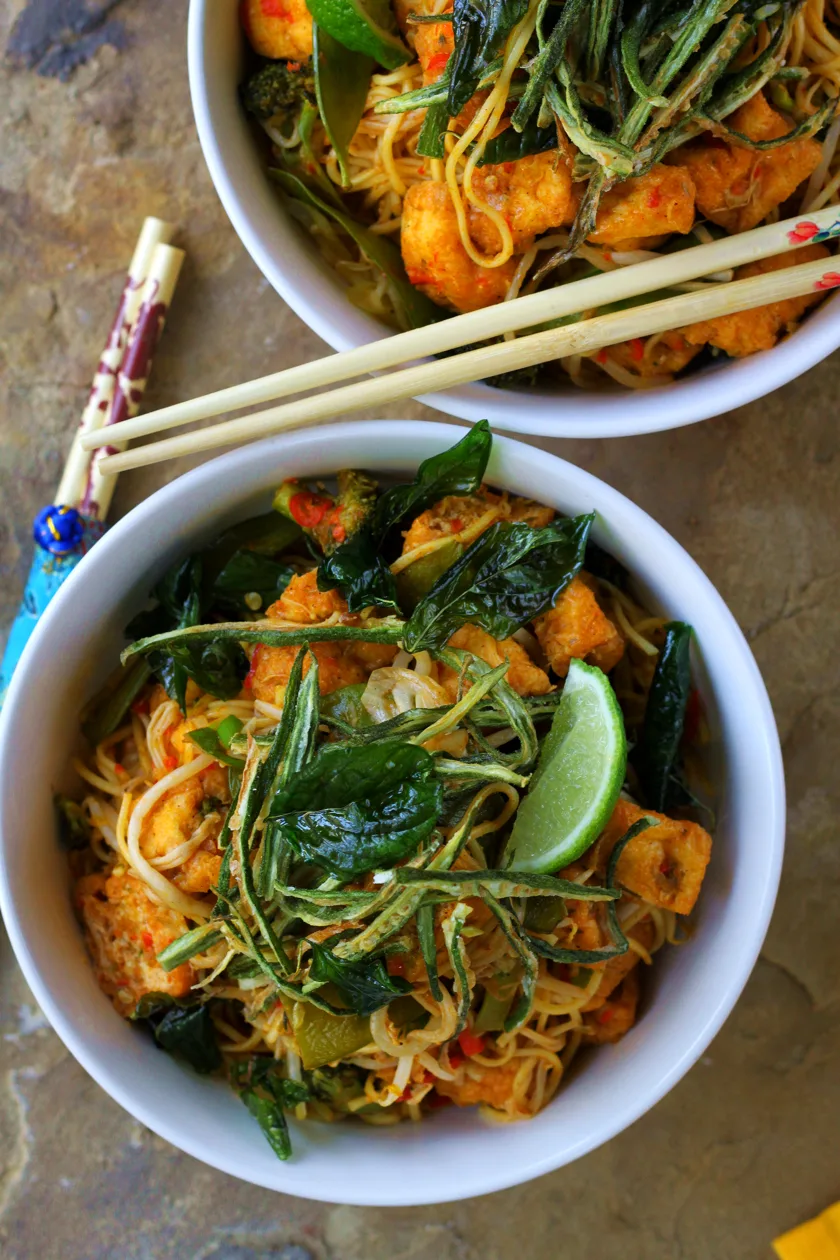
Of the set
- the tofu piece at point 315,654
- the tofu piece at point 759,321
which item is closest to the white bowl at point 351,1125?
the tofu piece at point 315,654

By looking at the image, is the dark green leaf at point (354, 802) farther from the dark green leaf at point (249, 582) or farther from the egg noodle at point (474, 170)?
the egg noodle at point (474, 170)

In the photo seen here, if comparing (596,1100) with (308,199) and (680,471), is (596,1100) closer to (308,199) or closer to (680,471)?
(680,471)

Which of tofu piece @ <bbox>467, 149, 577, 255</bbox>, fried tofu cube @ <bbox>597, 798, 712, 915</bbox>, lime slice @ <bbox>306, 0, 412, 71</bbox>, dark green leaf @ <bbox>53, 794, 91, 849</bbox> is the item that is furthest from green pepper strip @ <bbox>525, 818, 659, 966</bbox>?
lime slice @ <bbox>306, 0, 412, 71</bbox>

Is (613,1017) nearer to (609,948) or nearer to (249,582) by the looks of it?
(609,948)

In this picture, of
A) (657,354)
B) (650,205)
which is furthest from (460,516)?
(650,205)

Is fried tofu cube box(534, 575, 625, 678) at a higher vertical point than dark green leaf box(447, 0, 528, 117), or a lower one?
lower

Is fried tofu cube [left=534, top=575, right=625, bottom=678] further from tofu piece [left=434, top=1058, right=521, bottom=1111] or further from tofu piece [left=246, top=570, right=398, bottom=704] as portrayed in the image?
tofu piece [left=434, top=1058, right=521, bottom=1111]

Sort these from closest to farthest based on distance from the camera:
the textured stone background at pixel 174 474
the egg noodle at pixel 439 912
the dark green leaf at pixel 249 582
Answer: the egg noodle at pixel 439 912 → the dark green leaf at pixel 249 582 → the textured stone background at pixel 174 474
